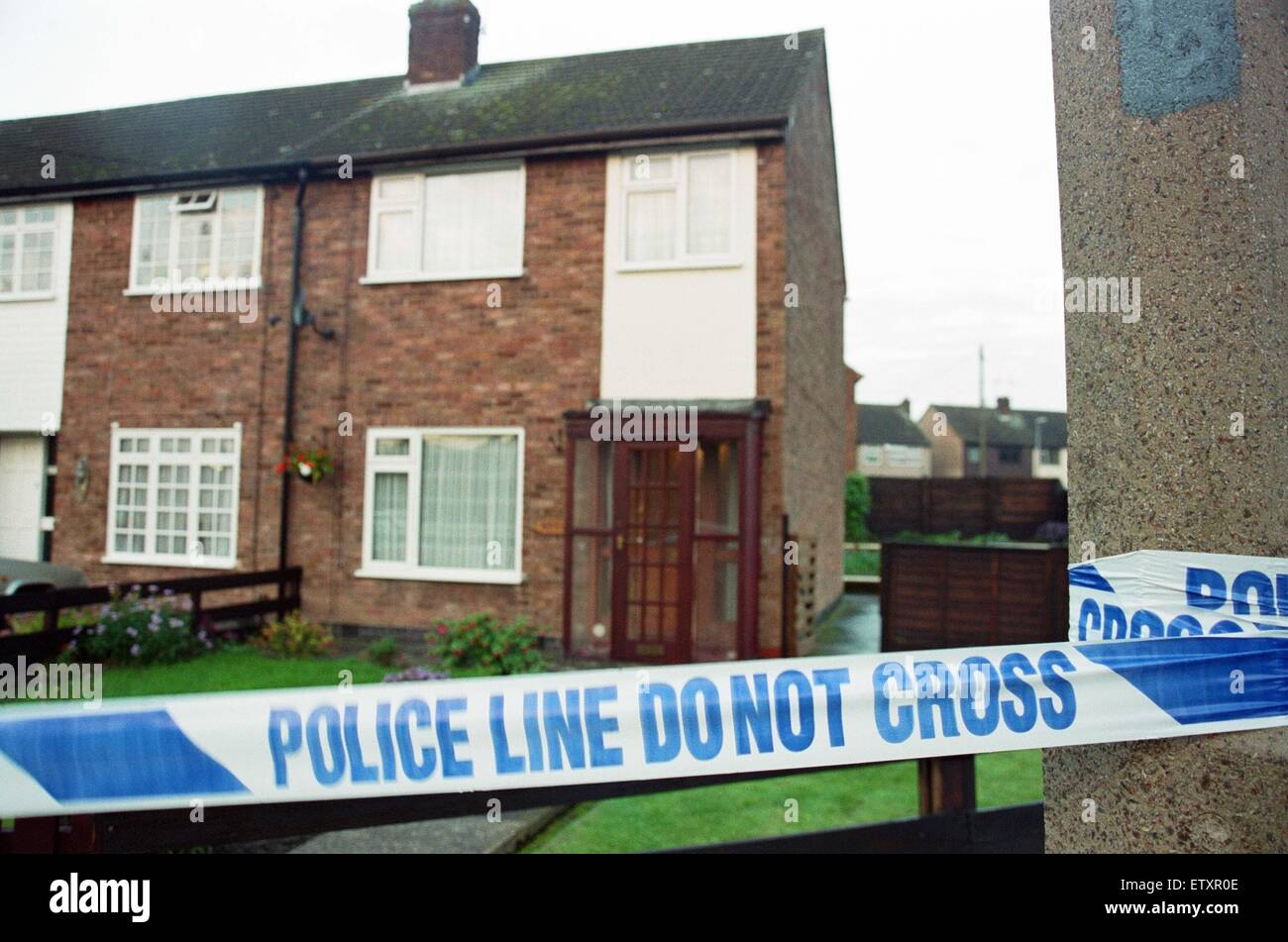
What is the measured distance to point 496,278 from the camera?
10516 mm

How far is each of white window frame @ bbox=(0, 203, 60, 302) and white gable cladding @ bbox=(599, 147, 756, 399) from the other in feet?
26.1

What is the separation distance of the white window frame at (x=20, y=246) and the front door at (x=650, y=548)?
8.61 meters

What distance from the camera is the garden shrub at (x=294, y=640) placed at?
31.7 ft

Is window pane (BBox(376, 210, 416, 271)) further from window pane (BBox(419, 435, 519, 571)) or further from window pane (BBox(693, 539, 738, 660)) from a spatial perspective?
window pane (BBox(693, 539, 738, 660))

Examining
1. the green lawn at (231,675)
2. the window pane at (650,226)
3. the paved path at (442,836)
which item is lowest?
the paved path at (442,836)

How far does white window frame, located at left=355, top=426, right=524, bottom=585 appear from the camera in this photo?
10281mm

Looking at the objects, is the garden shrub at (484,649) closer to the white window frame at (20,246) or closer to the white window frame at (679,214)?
the white window frame at (679,214)

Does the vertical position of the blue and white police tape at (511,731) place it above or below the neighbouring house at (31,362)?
below

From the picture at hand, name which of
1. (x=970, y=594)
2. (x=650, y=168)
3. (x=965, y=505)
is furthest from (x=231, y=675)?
(x=965, y=505)

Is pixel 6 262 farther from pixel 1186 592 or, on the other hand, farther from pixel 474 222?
pixel 1186 592

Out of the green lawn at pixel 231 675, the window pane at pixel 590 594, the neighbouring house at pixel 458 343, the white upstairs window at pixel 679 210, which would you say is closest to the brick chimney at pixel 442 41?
the neighbouring house at pixel 458 343

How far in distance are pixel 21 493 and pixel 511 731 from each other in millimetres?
13454

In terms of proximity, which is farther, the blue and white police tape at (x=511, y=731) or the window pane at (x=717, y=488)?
the window pane at (x=717, y=488)
